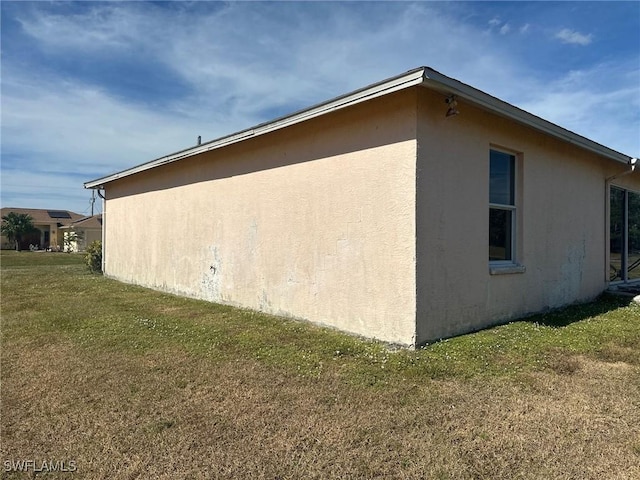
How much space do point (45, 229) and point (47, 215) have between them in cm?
325

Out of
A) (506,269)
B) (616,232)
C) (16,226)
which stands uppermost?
(16,226)

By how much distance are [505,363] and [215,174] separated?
252 inches

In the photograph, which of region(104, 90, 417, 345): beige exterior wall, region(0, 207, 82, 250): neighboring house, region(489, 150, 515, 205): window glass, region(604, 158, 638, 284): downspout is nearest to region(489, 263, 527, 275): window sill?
region(489, 150, 515, 205): window glass

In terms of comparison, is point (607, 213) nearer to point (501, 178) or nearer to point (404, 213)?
point (501, 178)

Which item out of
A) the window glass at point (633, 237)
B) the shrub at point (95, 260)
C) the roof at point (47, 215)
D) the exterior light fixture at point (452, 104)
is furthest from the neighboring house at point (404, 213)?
the roof at point (47, 215)

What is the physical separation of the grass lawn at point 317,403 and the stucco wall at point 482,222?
0.46 metres

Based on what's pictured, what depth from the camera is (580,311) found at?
24.4ft

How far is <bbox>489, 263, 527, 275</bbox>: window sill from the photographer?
6.11m

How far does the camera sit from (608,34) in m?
7.82

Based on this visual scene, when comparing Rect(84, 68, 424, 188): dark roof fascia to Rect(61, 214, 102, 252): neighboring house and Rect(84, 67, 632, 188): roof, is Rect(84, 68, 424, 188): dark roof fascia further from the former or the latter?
Rect(61, 214, 102, 252): neighboring house

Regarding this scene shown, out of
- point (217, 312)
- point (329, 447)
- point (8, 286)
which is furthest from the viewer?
point (8, 286)

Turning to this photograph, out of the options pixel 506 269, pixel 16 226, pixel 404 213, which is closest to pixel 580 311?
pixel 506 269

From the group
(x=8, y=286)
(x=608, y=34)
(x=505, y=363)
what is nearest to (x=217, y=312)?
(x=505, y=363)

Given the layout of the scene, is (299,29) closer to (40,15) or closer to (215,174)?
(215,174)
